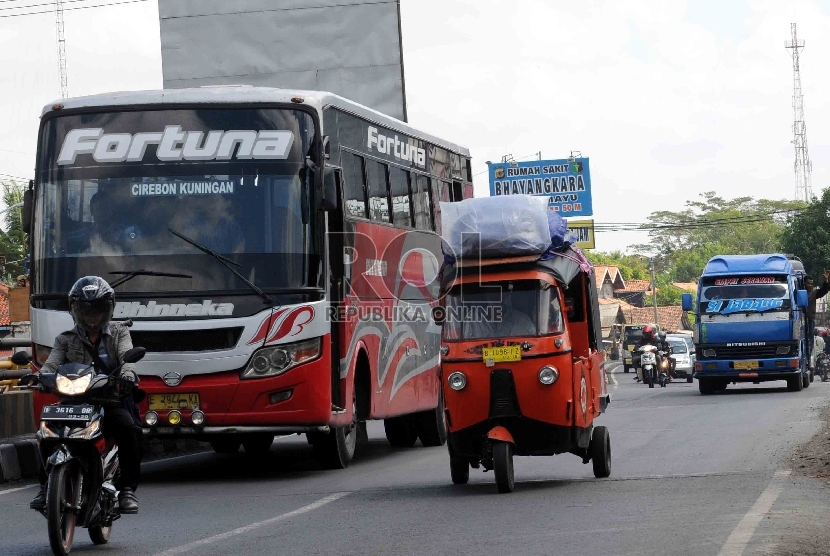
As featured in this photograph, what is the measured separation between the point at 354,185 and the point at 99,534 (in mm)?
6643

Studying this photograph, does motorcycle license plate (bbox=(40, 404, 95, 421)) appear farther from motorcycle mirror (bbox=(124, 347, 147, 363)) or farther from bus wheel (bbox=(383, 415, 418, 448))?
bus wheel (bbox=(383, 415, 418, 448))

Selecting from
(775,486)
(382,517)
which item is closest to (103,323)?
(382,517)

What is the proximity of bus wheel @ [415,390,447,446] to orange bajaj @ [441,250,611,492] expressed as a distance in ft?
20.8

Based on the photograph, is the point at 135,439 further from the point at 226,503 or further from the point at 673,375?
the point at 673,375

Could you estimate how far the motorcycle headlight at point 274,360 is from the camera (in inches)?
506

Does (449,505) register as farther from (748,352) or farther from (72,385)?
(748,352)

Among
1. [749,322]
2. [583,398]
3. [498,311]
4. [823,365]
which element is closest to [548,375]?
[583,398]

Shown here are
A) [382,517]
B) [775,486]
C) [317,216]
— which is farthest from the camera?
[317,216]

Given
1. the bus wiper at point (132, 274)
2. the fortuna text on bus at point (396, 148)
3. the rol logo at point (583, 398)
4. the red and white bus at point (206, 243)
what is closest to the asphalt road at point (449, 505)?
the rol logo at point (583, 398)

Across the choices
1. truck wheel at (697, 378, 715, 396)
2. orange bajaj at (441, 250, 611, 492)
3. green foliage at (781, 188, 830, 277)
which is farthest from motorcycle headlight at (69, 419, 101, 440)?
green foliage at (781, 188, 830, 277)

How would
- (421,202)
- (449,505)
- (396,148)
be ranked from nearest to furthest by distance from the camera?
(449,505)
(396,148)
(421,202)

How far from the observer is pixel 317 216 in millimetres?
13156

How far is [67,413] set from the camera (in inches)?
316

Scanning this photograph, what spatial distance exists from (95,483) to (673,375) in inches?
1812
